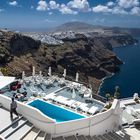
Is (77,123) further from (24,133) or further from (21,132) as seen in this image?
(21,132)

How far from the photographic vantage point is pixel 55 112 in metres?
21.6

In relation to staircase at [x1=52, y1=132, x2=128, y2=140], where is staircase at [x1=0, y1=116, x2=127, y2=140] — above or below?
above

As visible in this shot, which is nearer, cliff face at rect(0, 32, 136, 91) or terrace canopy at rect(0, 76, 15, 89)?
terrace canopy at rect(0, 76, 15, 89)

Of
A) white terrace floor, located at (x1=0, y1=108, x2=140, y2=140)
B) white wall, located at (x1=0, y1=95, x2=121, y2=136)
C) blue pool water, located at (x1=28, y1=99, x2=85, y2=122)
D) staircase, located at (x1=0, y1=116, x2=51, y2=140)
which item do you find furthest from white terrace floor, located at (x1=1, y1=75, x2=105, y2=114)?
staircase, located at (x1=0, y1=116, x2=51, y2=140)

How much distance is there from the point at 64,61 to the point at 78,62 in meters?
10.7

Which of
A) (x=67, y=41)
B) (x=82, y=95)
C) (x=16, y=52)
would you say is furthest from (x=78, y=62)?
(x=82, y=95)

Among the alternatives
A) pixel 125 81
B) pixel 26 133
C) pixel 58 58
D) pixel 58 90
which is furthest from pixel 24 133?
pixel 58 58

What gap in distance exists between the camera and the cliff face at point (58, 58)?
315 feet

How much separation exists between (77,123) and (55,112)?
9.96 ft

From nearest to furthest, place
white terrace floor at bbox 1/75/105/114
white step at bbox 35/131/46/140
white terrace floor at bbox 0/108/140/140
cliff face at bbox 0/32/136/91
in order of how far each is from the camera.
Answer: white terrace floor at bbox 0/108/140/140 → white step at bbox 35/131/46/140 → white terrace floor at bbox 1/75/105/114 → cliff face at bbox 0/32/136/91

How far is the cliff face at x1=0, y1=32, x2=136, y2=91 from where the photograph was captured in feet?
315

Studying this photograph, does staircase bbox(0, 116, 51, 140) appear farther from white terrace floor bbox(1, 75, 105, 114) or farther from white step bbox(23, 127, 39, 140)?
white terrace floor bbox(1, 75, 105, 114)

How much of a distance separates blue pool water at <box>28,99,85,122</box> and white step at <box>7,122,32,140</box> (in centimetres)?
211

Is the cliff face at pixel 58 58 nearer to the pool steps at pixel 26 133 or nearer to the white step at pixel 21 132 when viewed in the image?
the pool steps at pixel 26 133
